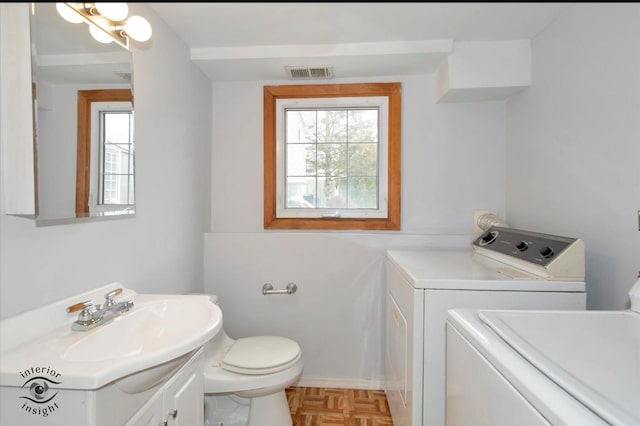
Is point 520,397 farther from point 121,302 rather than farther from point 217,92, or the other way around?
point 217,92

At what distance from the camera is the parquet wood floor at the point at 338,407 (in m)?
1.96

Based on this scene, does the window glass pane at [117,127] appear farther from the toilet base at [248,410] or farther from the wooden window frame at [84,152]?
the toilet base at [248,410]

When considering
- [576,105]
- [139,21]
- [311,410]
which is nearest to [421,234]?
[576,105]

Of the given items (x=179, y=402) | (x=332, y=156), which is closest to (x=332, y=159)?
(x=332, y=156)

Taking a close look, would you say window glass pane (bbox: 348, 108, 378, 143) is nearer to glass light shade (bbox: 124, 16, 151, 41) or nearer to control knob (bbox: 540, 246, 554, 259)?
control knob (bbox: 540, 246, 554, 259)

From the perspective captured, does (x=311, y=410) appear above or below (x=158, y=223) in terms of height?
below

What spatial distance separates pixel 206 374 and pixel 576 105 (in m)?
2.12

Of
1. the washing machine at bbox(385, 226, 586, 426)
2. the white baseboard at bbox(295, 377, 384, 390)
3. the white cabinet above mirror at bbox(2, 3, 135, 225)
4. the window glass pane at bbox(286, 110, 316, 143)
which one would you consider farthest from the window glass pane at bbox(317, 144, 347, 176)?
the white baseboard at bbox(295, 377, 384, 390)

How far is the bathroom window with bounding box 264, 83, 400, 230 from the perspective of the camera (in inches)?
92.8

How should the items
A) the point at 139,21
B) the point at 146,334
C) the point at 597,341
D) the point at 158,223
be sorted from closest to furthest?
1. the point at 597,341
2. the point at 146,334
3. the point at 139,21
4. the point at 158,223

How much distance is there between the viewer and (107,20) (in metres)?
1.31

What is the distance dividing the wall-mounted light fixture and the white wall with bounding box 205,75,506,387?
127 centimetres

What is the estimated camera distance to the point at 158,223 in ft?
5.69

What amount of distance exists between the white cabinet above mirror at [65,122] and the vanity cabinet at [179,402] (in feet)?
2.14
